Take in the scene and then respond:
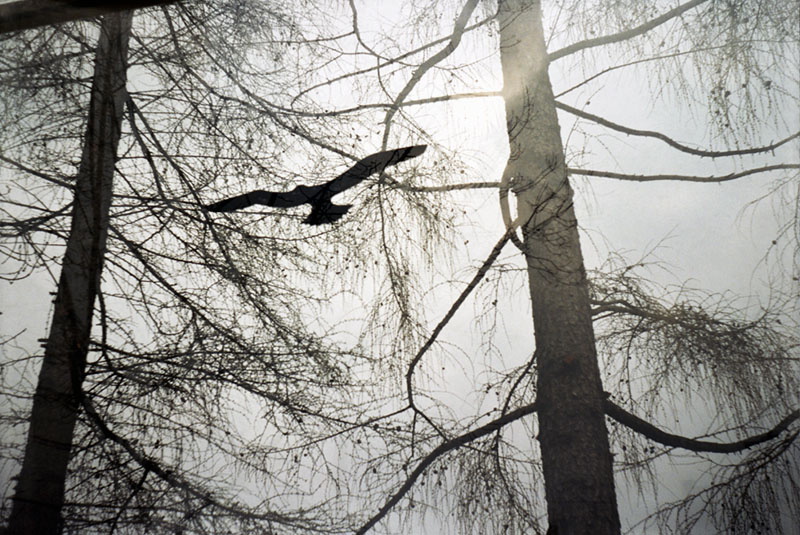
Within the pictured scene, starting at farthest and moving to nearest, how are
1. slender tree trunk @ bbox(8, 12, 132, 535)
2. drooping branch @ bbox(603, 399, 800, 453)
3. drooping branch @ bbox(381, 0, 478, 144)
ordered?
drooping branch @ bbox(381, 0, 478, 144)
slender tree trunk @ bbox(8, 12, 132, 535)
drooping branch @ bbox(603, 399, 800, 453)

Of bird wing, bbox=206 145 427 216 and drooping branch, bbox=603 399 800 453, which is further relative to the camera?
bird wing, bbox=206 145 427 216

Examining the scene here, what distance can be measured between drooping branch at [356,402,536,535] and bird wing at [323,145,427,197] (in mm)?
545

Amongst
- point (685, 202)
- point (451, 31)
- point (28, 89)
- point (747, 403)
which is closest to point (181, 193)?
point (28, 89)

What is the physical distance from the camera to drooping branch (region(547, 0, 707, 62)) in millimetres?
1229

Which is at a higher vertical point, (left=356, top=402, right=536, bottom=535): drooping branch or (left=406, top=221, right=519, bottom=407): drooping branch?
(left=406, top=221, right=519, bottom=407): drooping branch

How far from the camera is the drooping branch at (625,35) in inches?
48.4

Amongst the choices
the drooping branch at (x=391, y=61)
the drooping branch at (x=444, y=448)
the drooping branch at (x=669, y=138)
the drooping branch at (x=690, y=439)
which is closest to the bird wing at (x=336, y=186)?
the drooping branch at (x=391, y=61)

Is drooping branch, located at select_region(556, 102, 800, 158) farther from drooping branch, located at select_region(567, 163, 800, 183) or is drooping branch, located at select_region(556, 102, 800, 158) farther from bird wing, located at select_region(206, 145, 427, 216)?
bird wing, located at select_region(206, 145, 427, 216)

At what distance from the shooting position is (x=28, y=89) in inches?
51.6

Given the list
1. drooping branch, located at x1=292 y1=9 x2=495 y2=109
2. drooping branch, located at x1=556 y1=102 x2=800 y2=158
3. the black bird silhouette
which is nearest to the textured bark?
drooping branch, located at x1=292 y1=9 x2=495 y2=109

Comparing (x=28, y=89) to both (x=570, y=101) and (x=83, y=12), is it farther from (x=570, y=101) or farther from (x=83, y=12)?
(x=570, y=101)

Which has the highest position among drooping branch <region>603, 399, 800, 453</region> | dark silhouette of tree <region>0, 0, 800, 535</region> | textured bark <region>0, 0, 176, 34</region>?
textured bark <region>0, 0, 176, 34</region>

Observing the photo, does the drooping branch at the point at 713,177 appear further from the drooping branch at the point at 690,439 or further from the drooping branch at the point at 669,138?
the drooping branch at the point at 690,439

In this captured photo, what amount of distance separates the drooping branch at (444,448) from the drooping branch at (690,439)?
17 cm
